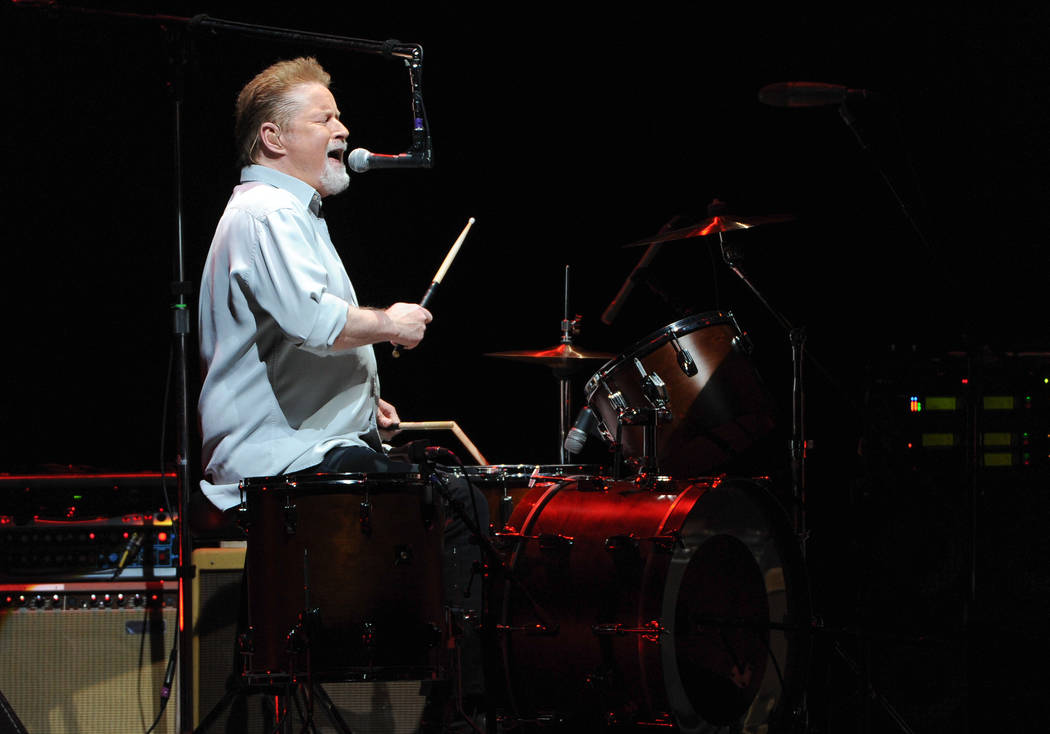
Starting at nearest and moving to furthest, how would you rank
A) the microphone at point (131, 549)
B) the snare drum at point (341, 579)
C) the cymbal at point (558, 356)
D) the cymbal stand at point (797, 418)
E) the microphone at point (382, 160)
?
the snare drum at point (341, 579) < the microphone at point (382, 160) < the microphone at point (131, 549) < the cymbal stand at point (797, 418) < the cymbal at point (558, 356)

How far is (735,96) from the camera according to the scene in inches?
182

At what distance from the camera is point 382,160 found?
258cm

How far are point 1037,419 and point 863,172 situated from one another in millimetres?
1413

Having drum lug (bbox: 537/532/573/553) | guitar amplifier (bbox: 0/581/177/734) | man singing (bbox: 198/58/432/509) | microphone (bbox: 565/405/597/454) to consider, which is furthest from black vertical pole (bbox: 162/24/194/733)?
microphone (bbox: 565/405/597/454)

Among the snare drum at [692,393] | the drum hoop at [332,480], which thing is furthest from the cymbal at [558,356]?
the drum hoop at [332,480]

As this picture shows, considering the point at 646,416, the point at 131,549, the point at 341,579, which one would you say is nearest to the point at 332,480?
the point at 341,579

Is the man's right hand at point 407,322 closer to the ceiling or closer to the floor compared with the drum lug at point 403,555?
closer to the ceiling

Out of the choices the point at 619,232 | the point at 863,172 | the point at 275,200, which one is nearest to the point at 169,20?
the point at 275,200

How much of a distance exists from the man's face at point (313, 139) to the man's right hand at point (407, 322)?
0.52m

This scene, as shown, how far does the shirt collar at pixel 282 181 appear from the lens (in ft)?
8.84

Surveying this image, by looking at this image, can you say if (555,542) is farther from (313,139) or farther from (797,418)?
(313,139)

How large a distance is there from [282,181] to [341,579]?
3.56 feet

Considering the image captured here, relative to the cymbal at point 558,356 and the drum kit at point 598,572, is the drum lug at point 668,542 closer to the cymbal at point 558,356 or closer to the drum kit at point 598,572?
the drum kit at point 598,572

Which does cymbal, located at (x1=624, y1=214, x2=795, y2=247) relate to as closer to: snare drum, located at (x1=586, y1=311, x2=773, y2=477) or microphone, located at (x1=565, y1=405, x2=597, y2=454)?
snare drum, located at (x1=586, y1=311, x2=773, y2=477)
